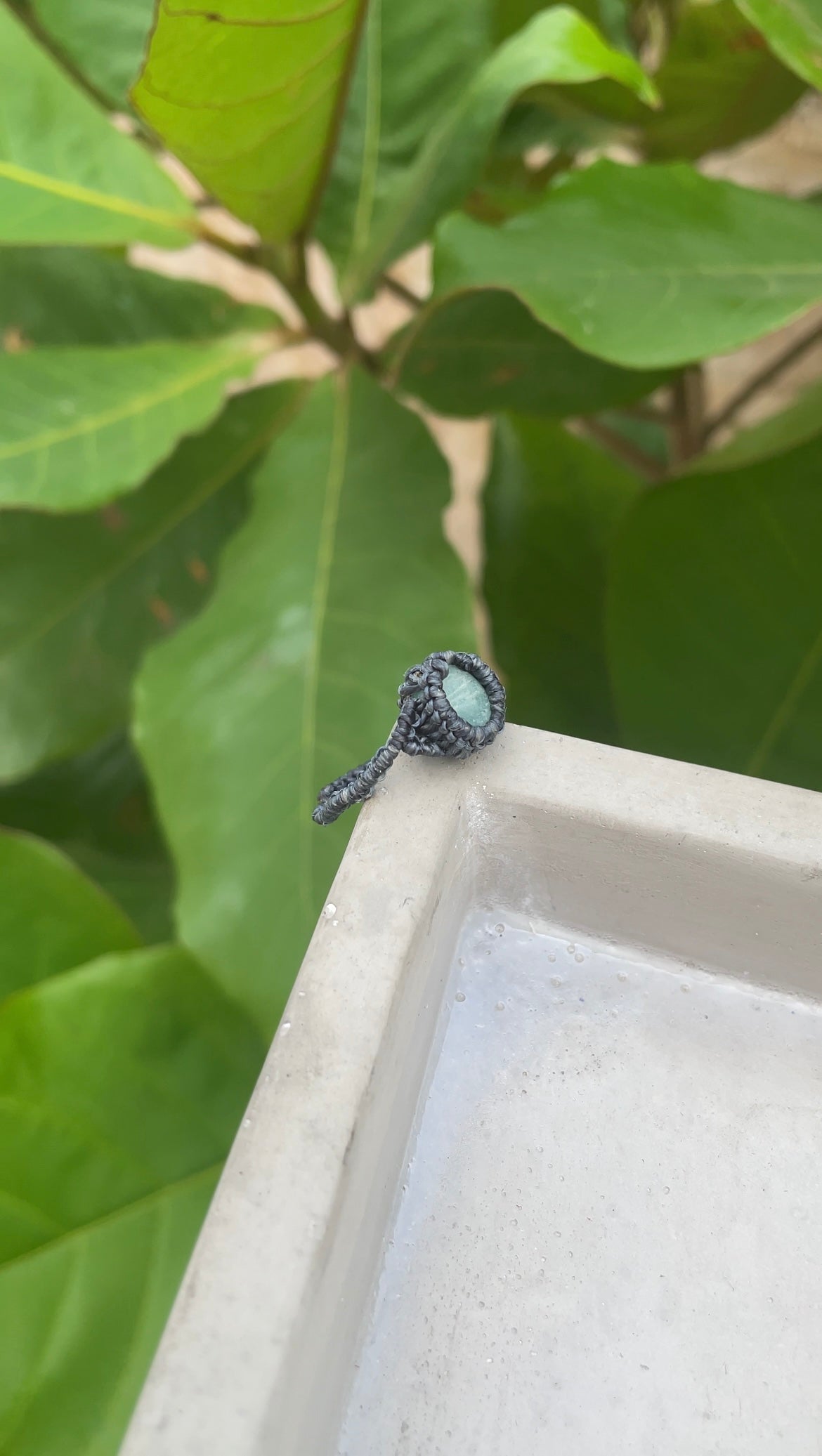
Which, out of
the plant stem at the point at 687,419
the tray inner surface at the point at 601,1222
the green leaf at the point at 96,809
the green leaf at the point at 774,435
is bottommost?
the green leaf at the point at 96,809

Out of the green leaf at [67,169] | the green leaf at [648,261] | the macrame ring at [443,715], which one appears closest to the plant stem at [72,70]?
the green leaf at [67,169]

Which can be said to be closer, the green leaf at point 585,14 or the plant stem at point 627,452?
the green leaf at point 585,14

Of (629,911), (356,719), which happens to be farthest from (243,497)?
(629,911)

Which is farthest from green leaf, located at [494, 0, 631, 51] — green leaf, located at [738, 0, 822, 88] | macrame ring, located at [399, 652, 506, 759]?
macrame ring, located at [399, 652, 506, 759]

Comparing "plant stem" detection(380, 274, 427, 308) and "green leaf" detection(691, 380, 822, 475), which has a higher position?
"plant stem" detection(380, 274, 427, 308)

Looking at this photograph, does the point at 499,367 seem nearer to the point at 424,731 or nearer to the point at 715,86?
the point at 715,86

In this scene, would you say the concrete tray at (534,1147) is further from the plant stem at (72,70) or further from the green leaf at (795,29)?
the plant stem at (72,70)

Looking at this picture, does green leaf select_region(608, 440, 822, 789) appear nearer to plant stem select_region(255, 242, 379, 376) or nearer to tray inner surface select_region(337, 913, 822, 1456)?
plant stem select_region(255, 242, 379, 376)

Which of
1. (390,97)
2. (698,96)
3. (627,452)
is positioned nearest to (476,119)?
(390,97)

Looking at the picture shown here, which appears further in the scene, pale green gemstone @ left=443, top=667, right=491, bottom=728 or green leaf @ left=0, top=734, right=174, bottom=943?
green leaf @ left=0, top=734, right=174, bottom=943
